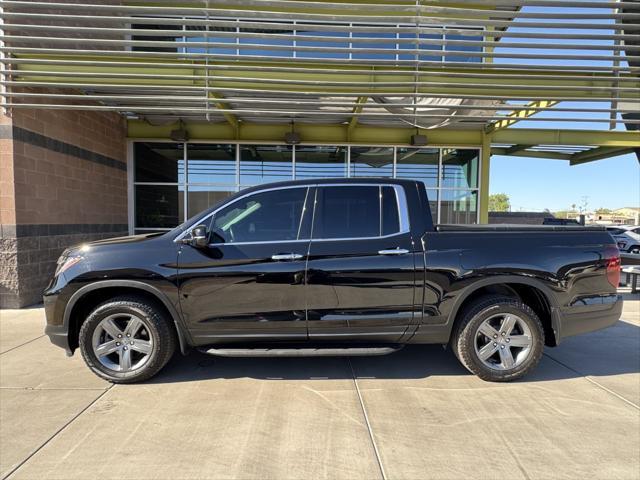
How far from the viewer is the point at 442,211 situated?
11.1 m

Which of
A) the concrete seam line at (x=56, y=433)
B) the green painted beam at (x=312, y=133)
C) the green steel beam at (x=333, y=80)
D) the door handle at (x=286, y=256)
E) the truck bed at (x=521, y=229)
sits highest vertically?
the green steel beam at (x=333, y=80)

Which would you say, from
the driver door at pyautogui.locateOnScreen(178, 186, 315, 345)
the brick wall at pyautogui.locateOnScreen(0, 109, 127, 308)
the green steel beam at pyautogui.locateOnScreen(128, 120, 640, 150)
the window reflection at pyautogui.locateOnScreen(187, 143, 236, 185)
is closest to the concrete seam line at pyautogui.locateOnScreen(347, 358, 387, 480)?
the driver door at pyautogui.locateOnScreen(178, 186, 315, 345)

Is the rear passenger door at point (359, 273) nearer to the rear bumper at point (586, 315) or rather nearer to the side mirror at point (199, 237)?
the side mirror at point (199, 237)

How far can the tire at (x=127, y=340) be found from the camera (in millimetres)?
3592

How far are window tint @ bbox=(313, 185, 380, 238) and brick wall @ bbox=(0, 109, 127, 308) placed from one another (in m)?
5.70

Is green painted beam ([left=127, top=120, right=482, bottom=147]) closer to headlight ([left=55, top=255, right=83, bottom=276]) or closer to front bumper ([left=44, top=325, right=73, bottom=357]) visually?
headlight ([left=55, top=255, right=83, bottom=276])

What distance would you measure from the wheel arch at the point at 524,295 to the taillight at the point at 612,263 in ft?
2.22

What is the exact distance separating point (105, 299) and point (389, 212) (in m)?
2.92

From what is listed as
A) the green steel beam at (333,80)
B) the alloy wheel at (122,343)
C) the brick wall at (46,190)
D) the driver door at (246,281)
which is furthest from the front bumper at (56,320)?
the green steel beam at (333,80)

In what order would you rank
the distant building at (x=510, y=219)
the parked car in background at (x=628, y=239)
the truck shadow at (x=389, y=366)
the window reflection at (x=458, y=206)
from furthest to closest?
1. the distant building at (x=510, y=219)
2. the parked car in background at (x=628, y=239)
3. the window reflection at (x=458, y=206)
4. the truck shadow at (x=389, y=366)

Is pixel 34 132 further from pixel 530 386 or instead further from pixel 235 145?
pixel 530 386

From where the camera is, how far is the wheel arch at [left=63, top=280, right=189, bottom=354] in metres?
3.55

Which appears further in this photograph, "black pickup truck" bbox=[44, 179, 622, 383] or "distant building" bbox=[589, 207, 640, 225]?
"distant building" bbox=[589, 207, 640, 225]

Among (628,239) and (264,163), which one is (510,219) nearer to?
(628,239)
